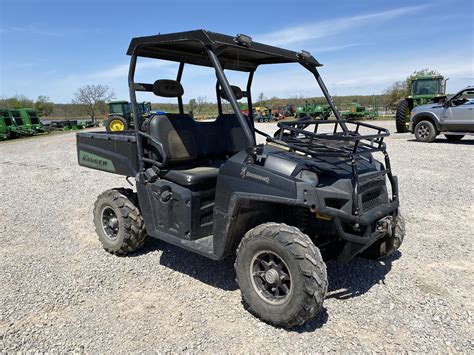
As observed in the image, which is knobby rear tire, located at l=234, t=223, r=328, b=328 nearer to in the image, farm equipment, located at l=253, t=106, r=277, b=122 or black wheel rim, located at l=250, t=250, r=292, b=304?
black wheel rim, located at l=250, t=250, r=292, b=304

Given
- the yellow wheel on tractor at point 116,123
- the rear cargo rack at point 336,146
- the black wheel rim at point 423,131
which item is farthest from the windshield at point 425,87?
the rear cargo rack at point 336,146

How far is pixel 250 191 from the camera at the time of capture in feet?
10.3

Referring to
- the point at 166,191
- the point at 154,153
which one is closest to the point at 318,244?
the point at 166,191

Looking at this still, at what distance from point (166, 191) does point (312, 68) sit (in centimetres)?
210

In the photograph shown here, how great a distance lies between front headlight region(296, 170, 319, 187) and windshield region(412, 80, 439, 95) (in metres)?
18.4

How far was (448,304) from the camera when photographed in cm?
338

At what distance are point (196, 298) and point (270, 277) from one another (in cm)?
87

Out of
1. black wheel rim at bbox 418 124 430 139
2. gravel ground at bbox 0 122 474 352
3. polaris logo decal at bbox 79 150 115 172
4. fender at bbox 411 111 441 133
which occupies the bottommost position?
gravel ground at bbox 0 122 474 352

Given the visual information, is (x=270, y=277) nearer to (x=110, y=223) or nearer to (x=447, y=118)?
(x=110, y=223)

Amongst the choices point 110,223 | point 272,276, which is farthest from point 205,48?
point 110,223

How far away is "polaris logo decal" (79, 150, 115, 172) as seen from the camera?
4.57 m

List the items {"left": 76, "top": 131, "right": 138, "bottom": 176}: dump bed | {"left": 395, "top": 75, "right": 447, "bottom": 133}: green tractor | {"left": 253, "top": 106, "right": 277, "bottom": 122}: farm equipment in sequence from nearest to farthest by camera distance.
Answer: {"left": 76, "top": 131, "right": 138, "bottom": 176}: dump bed, {"left": 395, "top": 75, "right": 447, "bottom": 133}: green tractor, {"left": 253, "top": 106, "right": 277, "bottom": 122}: farm equipment

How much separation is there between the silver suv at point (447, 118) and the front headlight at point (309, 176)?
12.0 meters

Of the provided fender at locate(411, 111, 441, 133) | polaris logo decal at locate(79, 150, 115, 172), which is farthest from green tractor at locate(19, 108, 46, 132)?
polaris logo decal at locate(79, 150, 115, 172)
